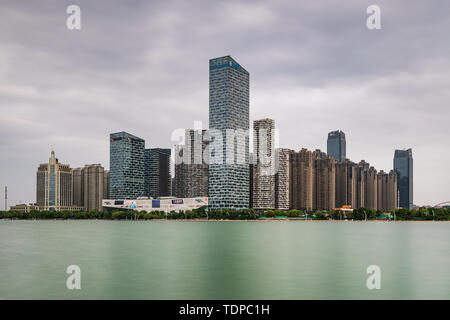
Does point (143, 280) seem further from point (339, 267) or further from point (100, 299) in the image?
point (339, 267)

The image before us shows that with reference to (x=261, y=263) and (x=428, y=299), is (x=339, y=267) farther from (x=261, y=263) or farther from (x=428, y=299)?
(x=428, y=299)

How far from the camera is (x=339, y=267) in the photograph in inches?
2104

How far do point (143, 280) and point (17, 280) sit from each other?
1264cm

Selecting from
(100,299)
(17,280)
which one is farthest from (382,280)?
(17,280)
